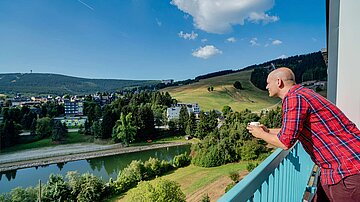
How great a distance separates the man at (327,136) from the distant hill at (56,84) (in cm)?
1349

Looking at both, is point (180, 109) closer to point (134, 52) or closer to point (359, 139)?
point (134, 52)

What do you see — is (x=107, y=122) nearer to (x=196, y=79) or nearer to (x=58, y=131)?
(x=58, y=131)

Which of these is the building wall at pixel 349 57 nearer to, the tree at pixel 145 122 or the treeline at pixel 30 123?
the treeline at pixel 30 123

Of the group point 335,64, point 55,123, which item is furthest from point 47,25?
point 335,64

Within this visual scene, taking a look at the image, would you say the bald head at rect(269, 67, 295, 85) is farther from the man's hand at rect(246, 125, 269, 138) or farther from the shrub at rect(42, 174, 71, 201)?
the shrub at rect(42, 174, 71, 201)

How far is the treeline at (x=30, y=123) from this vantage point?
35.7ft

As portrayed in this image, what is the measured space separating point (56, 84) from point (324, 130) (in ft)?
52.3

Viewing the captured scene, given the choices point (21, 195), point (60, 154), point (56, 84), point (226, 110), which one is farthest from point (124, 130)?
point (226, 110)

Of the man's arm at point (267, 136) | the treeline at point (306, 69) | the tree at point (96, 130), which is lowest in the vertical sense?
the tree at point (96, 130)

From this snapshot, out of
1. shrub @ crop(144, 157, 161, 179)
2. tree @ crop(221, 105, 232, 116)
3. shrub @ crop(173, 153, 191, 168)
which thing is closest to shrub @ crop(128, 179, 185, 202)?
shrub @ crop(144, 157, 161, 179)

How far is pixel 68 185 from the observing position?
11.6m

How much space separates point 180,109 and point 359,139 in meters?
15.1

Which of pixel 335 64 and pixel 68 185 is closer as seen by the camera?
pixel 335 64

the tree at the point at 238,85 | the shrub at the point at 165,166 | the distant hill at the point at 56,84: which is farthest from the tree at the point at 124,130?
the tree at the point at 238,85
